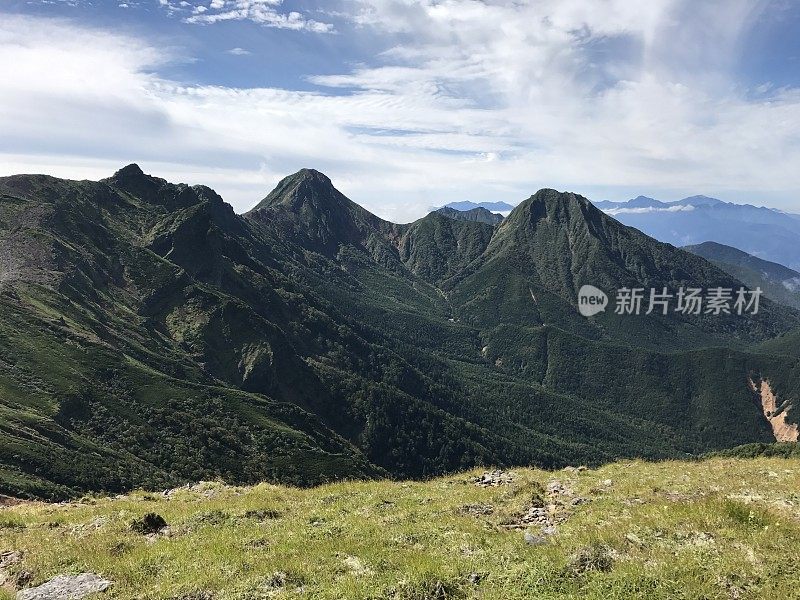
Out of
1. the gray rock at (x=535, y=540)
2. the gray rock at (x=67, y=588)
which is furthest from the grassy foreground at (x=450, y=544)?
the gray rock at (x=67, y=588)

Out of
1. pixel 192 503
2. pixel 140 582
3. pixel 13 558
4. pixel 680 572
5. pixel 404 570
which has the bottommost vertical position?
pixel 192 503

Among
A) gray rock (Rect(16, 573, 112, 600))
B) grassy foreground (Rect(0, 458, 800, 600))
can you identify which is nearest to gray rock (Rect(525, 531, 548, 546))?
grassy foreground (Rect(0, 458, 800, 600))

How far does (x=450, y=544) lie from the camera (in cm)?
1892

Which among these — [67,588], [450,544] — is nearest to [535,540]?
[450,544]

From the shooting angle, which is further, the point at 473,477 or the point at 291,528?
the point at 473,477

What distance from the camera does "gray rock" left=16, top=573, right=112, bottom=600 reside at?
612 inches

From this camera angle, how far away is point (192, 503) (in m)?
28.1

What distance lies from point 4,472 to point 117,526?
103 metres

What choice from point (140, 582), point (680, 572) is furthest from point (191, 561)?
point (680, 572)

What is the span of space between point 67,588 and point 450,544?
13.6 meters

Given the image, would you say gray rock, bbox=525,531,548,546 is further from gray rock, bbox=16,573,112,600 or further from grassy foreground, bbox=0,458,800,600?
gray rock, bbox=16,573,112,600

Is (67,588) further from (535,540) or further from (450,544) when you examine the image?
(535,540)

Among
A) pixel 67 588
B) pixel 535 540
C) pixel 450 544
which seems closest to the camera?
pixel 67 588

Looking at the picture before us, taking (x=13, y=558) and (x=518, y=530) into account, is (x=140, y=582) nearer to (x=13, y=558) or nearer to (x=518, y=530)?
(x=13, y=558)
